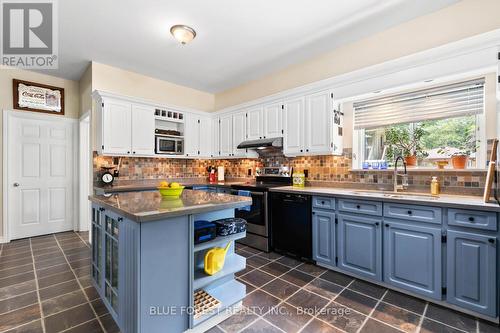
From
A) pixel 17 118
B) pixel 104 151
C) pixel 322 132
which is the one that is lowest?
pixel 104 151

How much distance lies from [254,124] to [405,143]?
2241 millimetres

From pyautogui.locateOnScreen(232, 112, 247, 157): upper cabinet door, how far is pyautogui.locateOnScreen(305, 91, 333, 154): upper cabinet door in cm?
131

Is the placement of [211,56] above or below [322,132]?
above

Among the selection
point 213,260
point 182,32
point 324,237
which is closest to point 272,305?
point 213,260

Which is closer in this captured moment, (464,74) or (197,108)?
(464,74)

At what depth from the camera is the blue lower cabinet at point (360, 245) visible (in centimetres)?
238

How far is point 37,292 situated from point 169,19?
3.08 metres

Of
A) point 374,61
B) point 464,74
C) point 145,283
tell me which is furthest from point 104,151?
point 464,74

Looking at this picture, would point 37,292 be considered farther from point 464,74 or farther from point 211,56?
point 464,74

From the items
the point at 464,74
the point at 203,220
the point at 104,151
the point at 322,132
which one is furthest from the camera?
the point at 104,151

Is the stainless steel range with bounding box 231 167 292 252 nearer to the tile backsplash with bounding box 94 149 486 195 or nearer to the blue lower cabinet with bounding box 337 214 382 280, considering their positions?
the tile backsplash with bounding box 94 149 486 195

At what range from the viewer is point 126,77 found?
3924 mm

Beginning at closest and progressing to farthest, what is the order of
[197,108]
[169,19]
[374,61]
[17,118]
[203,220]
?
[203,220] → [169,19] → [374,61] → [17,118] → [197,108]

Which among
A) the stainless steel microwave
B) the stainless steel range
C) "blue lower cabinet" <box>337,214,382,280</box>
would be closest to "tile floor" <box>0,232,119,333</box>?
the stainless steel microwave
